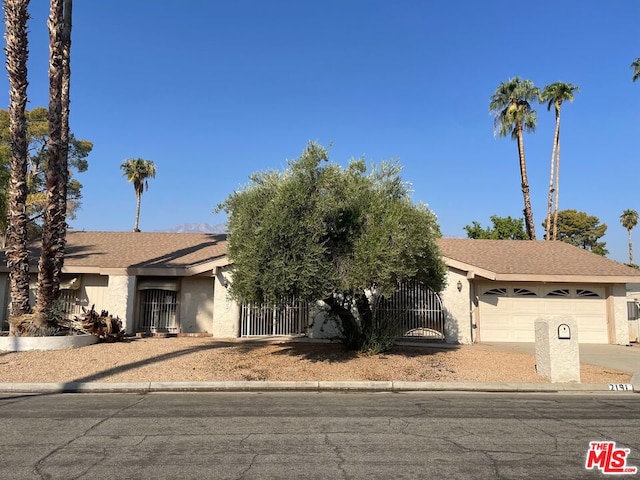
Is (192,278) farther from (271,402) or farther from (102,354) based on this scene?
(271,402)

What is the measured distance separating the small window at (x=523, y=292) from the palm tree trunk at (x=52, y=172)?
16.6 m

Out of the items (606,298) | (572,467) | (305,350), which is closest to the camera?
(572,467)

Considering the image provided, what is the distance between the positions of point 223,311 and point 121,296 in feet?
13.2

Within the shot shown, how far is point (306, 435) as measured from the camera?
5844 millimetres

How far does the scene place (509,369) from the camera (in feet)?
36.6

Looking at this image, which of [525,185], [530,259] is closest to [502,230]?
[525,185]

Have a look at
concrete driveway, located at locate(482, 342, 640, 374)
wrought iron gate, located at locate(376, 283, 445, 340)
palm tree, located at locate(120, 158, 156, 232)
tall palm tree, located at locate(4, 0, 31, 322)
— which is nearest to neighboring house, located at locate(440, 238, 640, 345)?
concrete driveway, located at locate(482, 342, 640, 374)

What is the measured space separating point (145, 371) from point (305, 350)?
4.48 m

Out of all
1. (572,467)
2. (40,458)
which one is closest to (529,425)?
(572,467)

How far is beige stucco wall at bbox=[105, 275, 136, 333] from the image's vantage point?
56.1 feet

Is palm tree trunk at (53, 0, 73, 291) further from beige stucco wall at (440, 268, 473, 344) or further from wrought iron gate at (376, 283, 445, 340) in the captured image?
beige stucco wall at (440, 268, 473, 344)

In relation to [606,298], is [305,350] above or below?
below

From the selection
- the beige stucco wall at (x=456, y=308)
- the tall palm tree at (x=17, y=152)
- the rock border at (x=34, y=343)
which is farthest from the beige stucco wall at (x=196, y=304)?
the beige stucco wall at (x=456, y=308)

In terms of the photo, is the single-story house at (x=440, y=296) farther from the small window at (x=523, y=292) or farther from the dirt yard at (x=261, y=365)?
the dirt yard at (x=261, y=365)
